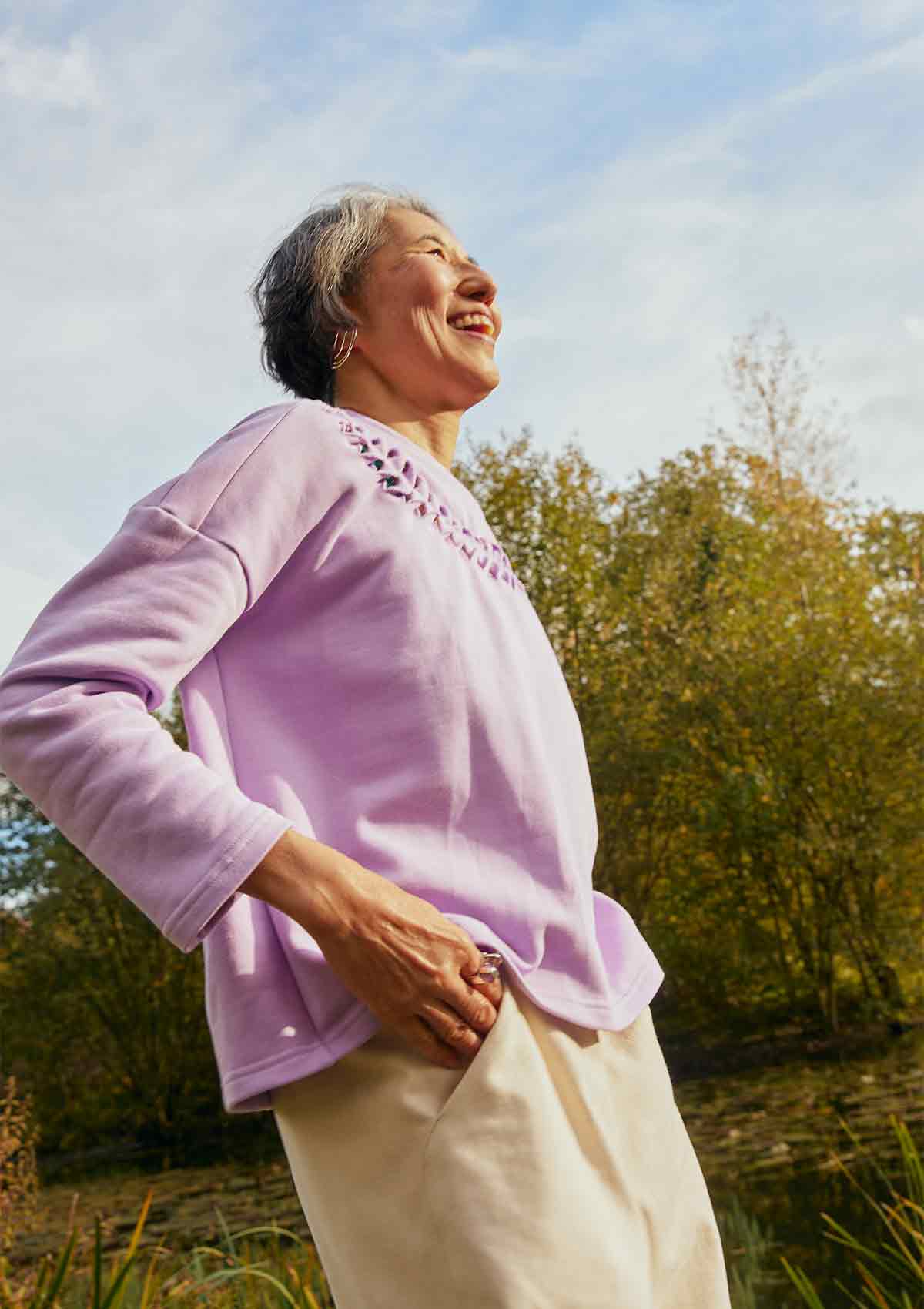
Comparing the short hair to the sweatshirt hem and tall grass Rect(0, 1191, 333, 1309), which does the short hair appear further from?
tall grass Rect(0, 1191, 333, 1309)

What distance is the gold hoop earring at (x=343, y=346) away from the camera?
1.43 meters

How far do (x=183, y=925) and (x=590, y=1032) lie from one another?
36 centimetres

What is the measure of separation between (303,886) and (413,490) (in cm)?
42

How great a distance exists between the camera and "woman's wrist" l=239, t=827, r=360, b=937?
0.95 meters

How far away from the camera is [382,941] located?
95cm

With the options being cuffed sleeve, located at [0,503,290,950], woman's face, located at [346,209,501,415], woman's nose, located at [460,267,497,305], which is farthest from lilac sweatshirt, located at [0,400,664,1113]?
woman's nose, located at [460,267,497,305]

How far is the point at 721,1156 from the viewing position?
7.78 meters

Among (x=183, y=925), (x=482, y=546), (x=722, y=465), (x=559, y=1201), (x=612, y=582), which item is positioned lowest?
(x=559, y=1201)

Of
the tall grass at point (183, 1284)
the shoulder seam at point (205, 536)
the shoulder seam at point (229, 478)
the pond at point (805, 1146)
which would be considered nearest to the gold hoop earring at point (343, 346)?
the shoulder seam at point (229, 478)

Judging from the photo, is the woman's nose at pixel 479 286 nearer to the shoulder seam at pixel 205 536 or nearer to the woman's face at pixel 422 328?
the woman's face at pixel 422 328

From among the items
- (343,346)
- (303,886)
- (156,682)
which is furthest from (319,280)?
(303,886)

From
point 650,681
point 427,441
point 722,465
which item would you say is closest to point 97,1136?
point 650,681

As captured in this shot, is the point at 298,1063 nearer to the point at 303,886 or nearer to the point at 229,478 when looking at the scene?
the point at 303,886

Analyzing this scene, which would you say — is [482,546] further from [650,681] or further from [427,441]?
[650,681]
